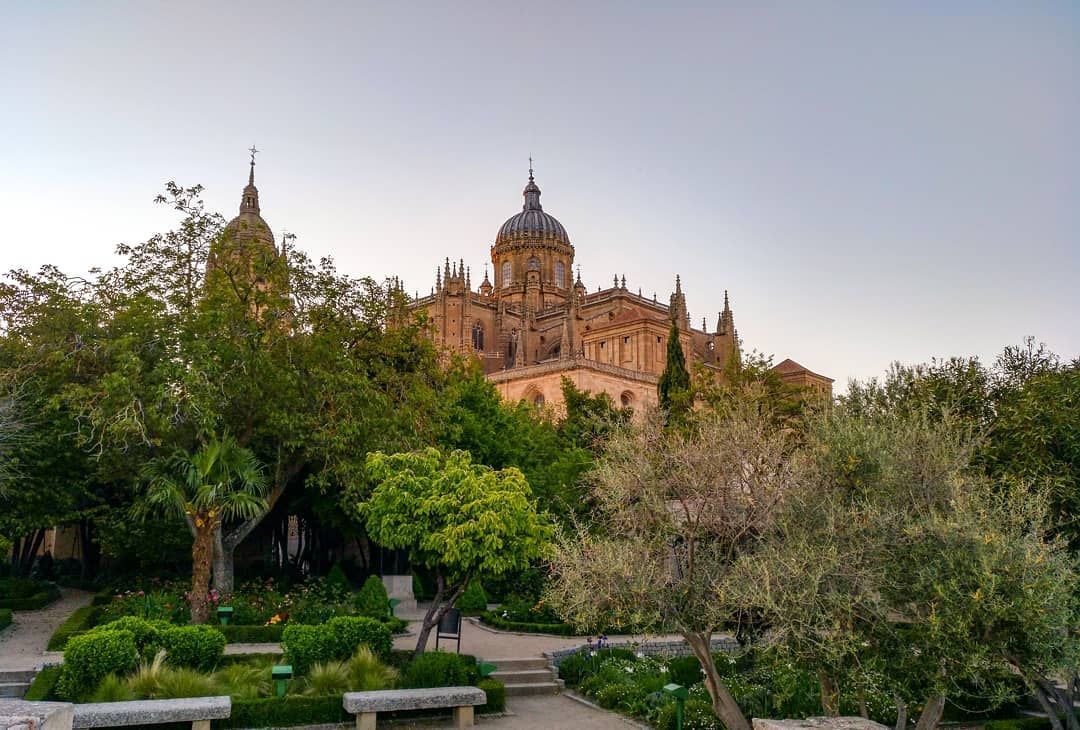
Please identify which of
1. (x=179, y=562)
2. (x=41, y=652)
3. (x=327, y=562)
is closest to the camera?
(x=41, y=652)

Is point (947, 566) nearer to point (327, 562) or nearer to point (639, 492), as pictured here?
point (639, 492)

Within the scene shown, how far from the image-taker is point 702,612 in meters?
8.71

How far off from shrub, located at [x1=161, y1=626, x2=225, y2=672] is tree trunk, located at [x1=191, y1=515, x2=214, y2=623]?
141 inches

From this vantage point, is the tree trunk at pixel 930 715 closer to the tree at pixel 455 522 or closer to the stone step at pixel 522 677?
the tree at pixel 455 522

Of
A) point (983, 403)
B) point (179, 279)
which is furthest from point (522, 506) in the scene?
point (179, 279)

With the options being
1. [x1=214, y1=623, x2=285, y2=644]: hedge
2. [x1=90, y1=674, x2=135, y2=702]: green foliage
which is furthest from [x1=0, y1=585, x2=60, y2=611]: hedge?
[x1=90, y1=674, x2=135, y2=702]: green foliage

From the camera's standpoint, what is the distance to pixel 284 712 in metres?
10.1

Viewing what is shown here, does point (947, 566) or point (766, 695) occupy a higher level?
point (947, 566)

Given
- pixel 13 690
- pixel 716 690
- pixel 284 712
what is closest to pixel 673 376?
pixel 716 690

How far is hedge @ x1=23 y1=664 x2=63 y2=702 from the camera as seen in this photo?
10.1 metres

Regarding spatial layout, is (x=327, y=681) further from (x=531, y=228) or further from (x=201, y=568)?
(x=531, y=228)

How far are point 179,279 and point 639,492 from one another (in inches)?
499

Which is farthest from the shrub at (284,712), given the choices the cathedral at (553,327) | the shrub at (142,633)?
the cathedral at (553,327)

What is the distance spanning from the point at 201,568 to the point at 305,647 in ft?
15.7
